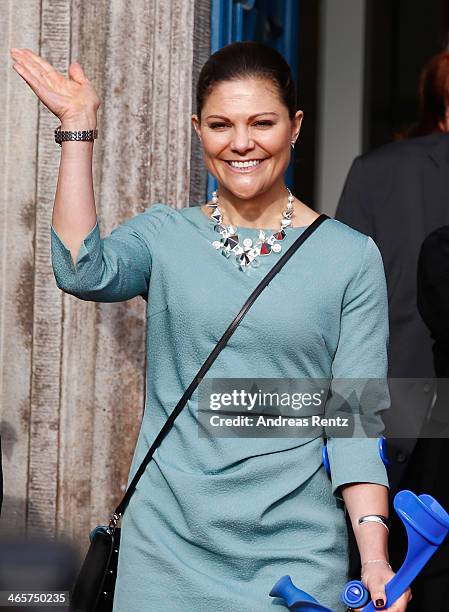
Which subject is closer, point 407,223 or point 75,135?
point 75,135

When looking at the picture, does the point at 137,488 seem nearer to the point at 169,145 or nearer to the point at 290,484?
the point at 290,484

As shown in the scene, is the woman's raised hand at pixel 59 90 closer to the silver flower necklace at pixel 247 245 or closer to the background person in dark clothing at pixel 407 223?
the silver flower necklace at pixel 247 245

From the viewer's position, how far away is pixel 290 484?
8.68 ft

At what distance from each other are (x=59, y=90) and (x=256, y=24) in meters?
2.09

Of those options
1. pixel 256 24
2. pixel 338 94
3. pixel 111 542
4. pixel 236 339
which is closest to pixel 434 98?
pixel 256 24

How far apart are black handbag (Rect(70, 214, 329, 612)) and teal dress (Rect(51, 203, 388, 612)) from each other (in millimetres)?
15

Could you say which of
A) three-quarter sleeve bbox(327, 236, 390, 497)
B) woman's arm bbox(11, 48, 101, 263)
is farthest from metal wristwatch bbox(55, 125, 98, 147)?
three-quarter sleeve bbox(327, 236, 390, 497)

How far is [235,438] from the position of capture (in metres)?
2.66

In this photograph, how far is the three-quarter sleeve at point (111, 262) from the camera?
258 cm

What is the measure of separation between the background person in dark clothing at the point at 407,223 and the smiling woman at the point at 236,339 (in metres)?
0.80

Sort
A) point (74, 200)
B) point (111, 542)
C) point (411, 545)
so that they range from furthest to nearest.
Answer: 1. point (111, 542)
2. point (74, 200)
3. point (411, 545)

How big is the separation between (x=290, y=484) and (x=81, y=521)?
59.1 inches

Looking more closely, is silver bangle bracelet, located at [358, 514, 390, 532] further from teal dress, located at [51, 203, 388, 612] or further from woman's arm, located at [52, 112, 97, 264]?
woman's arm, located at [52, 112, 97, 264]

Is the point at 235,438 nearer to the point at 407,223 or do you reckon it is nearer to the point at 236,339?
the point at 236,339
